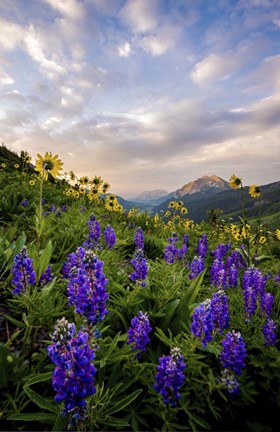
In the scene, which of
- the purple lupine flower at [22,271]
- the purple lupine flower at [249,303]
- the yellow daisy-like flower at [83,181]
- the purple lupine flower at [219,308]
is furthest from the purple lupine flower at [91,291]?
the yellow daisy-like flower at [83,181]

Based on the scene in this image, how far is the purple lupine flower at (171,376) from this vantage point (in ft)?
6.12

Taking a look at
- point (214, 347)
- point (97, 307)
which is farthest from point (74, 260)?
point (214, 347)

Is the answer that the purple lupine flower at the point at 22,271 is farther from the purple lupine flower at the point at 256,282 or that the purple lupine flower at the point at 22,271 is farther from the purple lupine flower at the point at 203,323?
the purple lupine flower at the point at 256,282

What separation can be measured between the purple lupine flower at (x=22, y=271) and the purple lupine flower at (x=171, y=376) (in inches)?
54.7

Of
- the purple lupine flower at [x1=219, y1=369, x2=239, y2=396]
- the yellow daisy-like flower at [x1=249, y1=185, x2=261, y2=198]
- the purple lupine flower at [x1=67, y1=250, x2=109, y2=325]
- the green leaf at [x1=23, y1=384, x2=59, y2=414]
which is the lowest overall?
the purple lupine flower at [x1=219, y1=369, x2=239, y2=396]

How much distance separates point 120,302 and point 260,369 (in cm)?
151

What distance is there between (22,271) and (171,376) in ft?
5.03

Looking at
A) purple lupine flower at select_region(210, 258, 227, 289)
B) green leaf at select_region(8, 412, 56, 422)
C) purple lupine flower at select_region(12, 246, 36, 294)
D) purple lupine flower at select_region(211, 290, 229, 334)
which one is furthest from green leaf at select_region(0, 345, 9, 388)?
purple lupine flower at select_region(210, 258, 227, 289)

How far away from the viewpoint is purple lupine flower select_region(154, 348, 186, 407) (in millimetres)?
1865

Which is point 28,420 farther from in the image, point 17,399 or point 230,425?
point 230,425

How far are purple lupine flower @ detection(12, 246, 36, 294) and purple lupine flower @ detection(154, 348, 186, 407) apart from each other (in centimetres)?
139

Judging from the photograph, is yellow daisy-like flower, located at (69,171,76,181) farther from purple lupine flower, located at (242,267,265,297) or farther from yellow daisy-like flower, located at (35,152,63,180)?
purple lupine flower, located at (242,267,265,297)

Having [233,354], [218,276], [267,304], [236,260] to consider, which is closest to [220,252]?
[236,260]

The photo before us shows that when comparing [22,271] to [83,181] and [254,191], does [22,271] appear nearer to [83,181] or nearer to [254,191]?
[254,191]
